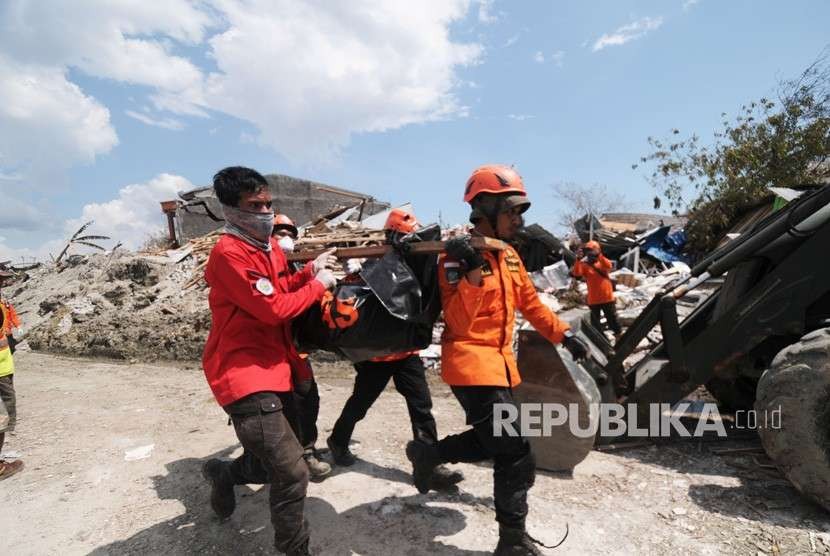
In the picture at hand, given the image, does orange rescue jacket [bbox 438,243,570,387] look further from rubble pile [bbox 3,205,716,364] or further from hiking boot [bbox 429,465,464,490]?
rubble pile [bbox 3,205,716,364]

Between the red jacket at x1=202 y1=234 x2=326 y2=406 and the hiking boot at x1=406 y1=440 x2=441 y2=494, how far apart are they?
3.00 feet

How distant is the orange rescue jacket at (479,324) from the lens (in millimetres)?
2373

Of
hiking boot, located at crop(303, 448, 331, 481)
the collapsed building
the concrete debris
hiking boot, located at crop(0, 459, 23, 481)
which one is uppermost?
the collapsed building

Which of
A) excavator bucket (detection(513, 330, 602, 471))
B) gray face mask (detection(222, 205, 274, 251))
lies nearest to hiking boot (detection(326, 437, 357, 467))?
excavator bucket (detection(513, 330, 602, 471))

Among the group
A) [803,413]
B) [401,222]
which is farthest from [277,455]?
[803,413]

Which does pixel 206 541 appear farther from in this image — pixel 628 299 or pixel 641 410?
pixel 628 299

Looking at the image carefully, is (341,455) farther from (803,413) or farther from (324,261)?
(803,413)

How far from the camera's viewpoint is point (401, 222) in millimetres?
3283

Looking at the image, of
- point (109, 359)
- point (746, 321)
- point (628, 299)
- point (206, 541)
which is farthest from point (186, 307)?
point (746, 321)

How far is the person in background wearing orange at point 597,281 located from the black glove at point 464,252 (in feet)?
18.9

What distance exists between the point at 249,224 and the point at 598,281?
6.45 meters

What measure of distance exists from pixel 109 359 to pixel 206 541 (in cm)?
777

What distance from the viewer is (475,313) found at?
2402 mm

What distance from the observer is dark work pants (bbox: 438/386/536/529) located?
7.70ft
